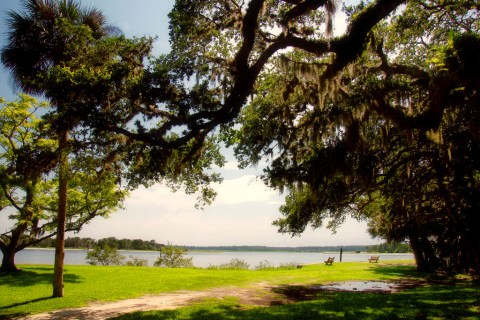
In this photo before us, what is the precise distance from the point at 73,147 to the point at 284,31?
25.5ft

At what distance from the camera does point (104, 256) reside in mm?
39250

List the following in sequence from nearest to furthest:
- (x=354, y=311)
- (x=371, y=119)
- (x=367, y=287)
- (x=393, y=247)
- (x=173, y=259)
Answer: (x=354, y=311) → (x=371, y=119) → (x=367, y=287) → (x=173, y=259) → (x=393, y=247)

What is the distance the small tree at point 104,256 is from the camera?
39.0 m

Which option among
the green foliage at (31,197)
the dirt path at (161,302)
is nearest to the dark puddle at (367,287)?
the dirt path at (161,302)

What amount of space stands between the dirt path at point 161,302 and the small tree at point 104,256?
85.0 feet

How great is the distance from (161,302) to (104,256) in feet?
94.3

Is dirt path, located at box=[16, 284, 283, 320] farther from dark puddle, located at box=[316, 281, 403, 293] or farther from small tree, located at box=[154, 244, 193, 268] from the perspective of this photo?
small tree, located at box=[154, 244, 193, 268]

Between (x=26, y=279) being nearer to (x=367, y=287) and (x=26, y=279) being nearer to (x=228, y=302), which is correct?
(x=228, y=302)

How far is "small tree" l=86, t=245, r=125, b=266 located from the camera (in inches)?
1535

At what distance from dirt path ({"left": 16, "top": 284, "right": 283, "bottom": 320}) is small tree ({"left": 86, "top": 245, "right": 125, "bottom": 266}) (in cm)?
2591

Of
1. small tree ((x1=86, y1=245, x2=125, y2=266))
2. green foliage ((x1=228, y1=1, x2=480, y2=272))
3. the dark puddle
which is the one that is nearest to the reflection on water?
the dark puddle

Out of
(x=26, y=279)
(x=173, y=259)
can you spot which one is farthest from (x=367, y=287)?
(x=173, y=259)

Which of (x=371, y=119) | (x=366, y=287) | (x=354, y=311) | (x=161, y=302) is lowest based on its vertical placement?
(x=366, y=287)

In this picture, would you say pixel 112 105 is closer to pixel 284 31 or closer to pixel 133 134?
pixel 133 134
